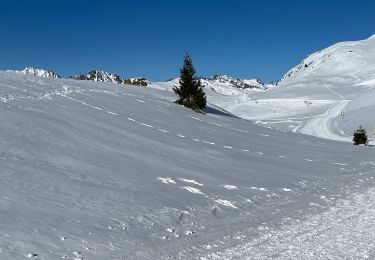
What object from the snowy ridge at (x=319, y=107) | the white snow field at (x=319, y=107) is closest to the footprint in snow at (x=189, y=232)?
the white snow field at (x=319, y=107)

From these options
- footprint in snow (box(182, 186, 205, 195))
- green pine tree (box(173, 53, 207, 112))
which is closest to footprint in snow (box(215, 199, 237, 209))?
footprint in snow (box(182, 186, 205, 195))

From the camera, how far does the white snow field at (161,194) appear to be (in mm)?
9383

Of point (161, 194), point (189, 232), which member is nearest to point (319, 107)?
point (161, 194)

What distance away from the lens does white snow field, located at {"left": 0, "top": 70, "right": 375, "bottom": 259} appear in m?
9.38

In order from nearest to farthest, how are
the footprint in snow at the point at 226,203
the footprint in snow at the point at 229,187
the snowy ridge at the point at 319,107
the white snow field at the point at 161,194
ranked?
the white snow field at the point at 161,194 → the footprint in snow at the point at 226,203 → the footprint in snow at the point at 229,187 → the snowy ridge at the point at 319,107

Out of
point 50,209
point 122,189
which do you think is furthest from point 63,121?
point 50,209

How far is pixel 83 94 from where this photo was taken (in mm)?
36625

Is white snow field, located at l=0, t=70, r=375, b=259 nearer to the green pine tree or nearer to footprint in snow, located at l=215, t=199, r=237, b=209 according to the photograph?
footprint in snow, located at l=215, t=199, r=237, b=209

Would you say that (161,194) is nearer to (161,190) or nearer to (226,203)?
(161,190)

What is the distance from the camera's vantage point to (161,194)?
13.9 metres

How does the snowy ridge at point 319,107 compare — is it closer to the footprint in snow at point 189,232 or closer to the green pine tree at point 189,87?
the green pine tree at point 189,87

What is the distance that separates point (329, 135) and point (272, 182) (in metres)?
54.2

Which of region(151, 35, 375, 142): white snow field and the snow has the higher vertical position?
region(151, 35, 375, 142): white snow field

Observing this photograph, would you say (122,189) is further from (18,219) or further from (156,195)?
(18,219)
